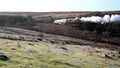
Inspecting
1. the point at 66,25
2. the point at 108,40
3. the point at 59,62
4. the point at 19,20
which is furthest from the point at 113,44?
the point at 19,20

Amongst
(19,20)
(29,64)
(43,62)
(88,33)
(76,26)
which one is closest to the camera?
(29,64)

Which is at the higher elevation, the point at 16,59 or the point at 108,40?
the point at 16,59

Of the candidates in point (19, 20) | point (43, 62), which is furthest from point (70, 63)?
point (19, 20)

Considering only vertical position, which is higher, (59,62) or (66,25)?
(59,62)

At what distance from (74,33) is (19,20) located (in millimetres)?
37219

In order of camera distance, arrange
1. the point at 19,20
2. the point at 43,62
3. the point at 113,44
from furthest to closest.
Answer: the point at 19,20, the point at 113,44, the point at 43,62

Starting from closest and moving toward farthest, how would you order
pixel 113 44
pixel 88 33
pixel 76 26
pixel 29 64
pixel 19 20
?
pixel 29 64
pixel 113 44
pixel 88 33
pixel 76 26
pixel 19 20

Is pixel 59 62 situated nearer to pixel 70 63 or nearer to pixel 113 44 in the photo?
pixel 70 63

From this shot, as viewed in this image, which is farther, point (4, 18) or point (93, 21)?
point (4, 18)

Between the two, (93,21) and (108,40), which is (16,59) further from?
(93,21)

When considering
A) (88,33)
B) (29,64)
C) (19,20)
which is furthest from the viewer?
(19,20)

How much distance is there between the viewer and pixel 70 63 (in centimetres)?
3428

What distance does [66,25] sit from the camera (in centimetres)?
10338

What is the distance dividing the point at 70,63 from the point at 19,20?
8426 cm
